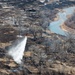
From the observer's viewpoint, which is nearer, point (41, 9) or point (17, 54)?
point (17, 54)

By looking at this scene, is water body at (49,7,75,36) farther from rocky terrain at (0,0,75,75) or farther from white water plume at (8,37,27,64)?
white water plume at (8,37,27,64)

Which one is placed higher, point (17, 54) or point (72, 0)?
point (17, 54)

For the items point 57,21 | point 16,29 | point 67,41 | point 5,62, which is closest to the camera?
point 5,62

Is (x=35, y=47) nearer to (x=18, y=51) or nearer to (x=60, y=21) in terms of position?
(x=18, y=51)

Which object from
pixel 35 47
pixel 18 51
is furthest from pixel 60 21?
pixel 18 51

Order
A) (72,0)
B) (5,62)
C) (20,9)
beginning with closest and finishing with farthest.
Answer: (5,62) → (20,9) → (72,0)

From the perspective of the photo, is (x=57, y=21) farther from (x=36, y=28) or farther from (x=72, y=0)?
(x=72, y=0)

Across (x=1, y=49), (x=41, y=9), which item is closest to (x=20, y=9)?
(x=41, y=9)
